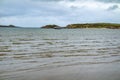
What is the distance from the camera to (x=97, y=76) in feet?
36.7

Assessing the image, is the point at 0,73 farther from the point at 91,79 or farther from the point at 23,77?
the point at 91,79

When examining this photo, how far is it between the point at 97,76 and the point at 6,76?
4.31 metres

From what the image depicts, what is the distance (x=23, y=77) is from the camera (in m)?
11.1

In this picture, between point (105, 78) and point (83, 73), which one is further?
point (83, 73)

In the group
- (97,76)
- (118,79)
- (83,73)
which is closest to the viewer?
(118,79)

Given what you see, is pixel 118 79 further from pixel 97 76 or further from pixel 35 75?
pixel 35 75

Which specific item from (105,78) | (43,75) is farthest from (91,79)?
(43,75)

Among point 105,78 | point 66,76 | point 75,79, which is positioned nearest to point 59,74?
point 66,76

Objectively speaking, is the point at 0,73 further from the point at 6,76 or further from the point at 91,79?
the point at 91,79

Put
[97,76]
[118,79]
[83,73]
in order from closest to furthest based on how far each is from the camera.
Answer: [118,79]
[97,76]
[83,73]

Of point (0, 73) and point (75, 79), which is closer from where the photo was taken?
point (75, 79)

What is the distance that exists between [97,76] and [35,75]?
9.64ft

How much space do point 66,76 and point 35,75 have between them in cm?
151

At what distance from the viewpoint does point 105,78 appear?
10.8m
